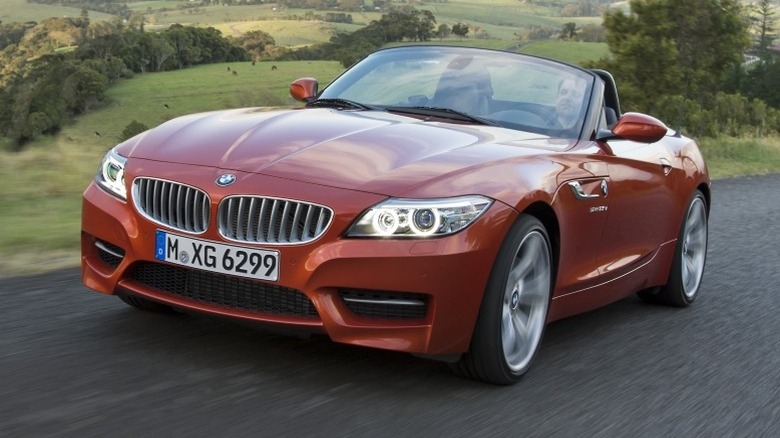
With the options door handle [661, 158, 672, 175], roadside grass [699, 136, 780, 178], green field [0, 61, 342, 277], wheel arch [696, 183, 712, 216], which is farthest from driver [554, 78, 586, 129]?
roadside grass [699, 136, 780, 178]

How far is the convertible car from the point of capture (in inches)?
145

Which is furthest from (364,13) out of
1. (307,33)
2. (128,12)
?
(128,12)

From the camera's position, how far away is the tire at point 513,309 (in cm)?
390

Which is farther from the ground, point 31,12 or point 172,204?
point 172,204

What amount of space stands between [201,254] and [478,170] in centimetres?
107

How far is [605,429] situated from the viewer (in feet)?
12.2

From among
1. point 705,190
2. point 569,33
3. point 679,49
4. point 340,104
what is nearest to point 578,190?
point 340,104

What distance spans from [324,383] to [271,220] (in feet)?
2.08

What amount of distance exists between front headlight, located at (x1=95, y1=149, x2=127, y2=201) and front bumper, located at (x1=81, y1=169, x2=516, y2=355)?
0.82 feet

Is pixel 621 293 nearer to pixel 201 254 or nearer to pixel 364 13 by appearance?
pixel 201 254

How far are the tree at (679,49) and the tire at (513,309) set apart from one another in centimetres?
2883

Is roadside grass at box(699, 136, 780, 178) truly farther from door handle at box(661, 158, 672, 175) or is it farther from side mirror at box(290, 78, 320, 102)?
side mirror at box(290, 78, 320, 102)

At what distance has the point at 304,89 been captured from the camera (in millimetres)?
5836

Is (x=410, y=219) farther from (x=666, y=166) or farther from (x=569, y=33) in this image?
(x=569, y=33)
